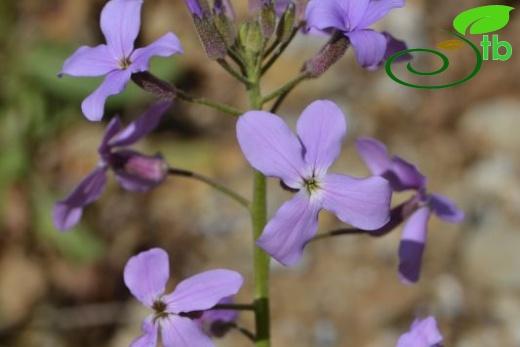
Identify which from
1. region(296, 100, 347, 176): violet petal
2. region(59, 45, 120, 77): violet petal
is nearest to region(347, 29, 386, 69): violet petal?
region(296, 100, 347, 176): violet petal

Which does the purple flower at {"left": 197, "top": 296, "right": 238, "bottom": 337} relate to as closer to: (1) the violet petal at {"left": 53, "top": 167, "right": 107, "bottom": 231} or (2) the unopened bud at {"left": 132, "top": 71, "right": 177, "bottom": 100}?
(1) the violet petal at {"left": 53, "top": 167, "right": 107, "bottom": 231}

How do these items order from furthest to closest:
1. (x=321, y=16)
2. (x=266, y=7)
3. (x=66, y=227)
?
(x=66, y=227)
(x=266, y=7)
(x=321, y=16)

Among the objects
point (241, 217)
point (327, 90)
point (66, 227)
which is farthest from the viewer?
point (327, 90)

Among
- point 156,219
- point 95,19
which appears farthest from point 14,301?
point 95,19

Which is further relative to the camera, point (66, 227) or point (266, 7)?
point (66, 227)

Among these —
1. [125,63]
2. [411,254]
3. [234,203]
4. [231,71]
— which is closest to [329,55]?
[231,71]

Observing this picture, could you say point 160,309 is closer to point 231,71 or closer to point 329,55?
point 231,71

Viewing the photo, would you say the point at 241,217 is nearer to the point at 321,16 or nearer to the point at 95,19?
the point at 95,19
